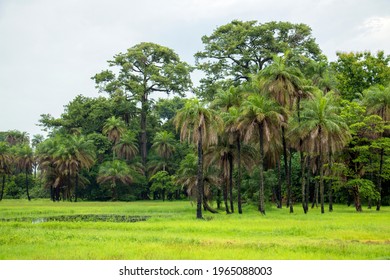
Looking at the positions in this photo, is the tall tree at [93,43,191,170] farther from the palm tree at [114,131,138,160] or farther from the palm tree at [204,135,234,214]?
the palm tree at [204,135,234,214]

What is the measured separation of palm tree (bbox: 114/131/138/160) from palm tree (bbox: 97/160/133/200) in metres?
3.91

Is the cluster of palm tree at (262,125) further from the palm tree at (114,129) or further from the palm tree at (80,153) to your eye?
the palm tree at (114,129)

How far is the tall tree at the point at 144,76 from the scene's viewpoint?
90312 millimetres

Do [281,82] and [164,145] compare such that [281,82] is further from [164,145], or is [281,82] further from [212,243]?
[164,145]

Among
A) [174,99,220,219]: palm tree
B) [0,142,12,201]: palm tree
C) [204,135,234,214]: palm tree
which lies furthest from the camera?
[0,142,12,201]: palm tree

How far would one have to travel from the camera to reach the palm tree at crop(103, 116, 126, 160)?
8894 cm

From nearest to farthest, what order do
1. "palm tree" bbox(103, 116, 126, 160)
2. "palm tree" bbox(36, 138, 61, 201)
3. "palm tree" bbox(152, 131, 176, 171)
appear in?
"palm tree" bbox(36, 138, 61, 201) < "palm tree" bbox(103, 116, 126, 160) < "palm tree" bbox(152, 131, 176, 171)

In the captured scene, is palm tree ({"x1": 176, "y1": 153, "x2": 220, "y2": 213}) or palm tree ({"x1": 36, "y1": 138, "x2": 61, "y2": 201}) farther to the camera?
palm tree ({"x1": 36, "y1": 138, "x2": 61, "y2": 201})

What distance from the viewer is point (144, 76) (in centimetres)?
9219

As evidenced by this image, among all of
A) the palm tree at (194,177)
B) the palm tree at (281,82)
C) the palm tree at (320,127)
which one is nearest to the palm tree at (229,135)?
the palm tree at (194,177)

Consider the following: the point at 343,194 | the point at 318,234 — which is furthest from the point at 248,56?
the point at 318,234

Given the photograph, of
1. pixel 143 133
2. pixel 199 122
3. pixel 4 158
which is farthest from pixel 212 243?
pixel 4 158

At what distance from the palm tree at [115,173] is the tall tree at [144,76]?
9977 millimetres

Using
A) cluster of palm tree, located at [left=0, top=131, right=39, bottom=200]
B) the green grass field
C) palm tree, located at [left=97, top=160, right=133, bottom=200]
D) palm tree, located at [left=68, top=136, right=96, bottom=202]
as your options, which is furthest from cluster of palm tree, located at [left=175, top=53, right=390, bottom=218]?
cluster of palm tree, located at [left=0, top=131, right=39, bottom=200]
